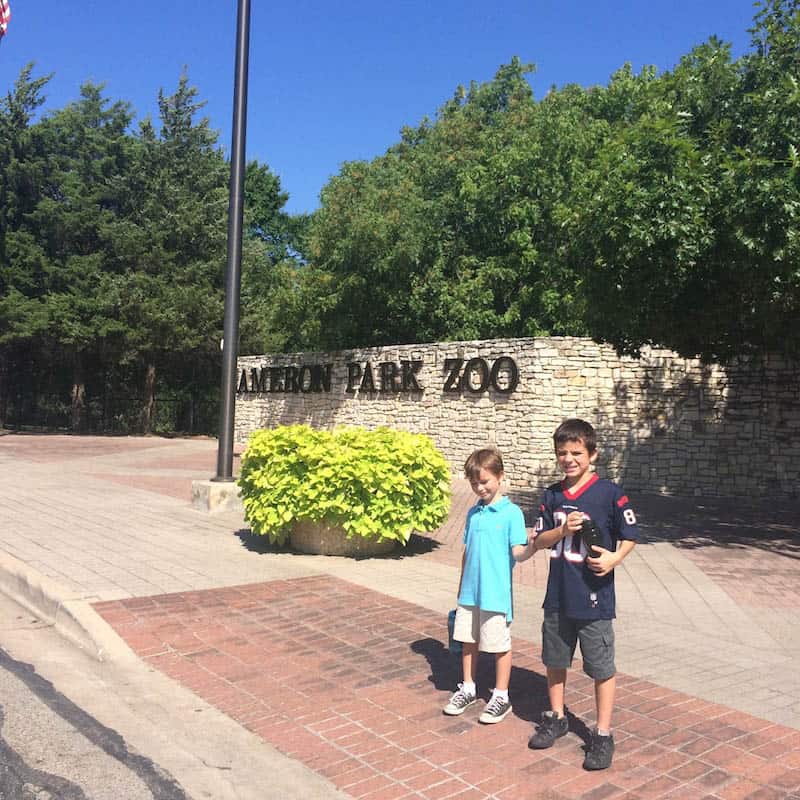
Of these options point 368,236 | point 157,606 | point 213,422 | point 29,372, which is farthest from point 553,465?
point 29,372

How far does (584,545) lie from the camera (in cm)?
373

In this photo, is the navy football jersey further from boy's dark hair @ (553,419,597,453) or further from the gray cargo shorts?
boy's dark hair @ (553,419,597,453)

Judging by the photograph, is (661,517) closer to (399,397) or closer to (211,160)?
(399,397)

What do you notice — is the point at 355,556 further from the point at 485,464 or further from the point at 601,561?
the point at 601,561

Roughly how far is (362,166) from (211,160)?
429 inches

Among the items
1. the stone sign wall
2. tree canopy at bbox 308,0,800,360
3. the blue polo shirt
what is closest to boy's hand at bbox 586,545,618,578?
the blue polo shirt

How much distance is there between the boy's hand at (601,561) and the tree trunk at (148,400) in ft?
92.8

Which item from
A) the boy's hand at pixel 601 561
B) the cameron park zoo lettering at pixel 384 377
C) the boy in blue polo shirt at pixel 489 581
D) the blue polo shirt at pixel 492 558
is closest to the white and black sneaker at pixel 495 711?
the boy in blue polo shirt at pixel 489 581

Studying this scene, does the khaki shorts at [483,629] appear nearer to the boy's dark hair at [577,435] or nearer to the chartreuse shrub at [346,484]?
the boy's dark hair at [577,435]

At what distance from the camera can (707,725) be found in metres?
4.13

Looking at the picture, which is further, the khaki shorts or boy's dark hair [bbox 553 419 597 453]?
the khaki shorts

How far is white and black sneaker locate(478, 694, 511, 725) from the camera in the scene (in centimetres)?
414

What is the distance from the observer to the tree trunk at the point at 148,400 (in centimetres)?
3027

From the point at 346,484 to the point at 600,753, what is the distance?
477 centimetres
